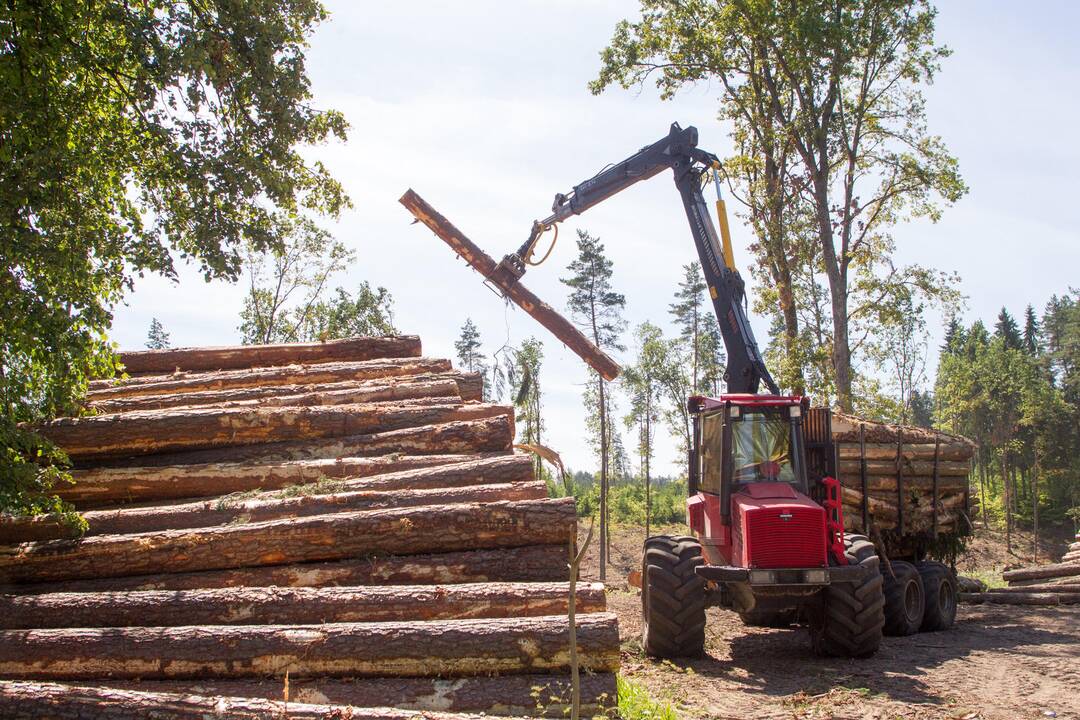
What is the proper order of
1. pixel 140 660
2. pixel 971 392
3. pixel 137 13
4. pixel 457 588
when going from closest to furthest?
1. pixel 140 660
2. pixel 457 588
3. pixel 137 13
4. pixel 971 392

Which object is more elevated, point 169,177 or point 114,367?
point 169,177

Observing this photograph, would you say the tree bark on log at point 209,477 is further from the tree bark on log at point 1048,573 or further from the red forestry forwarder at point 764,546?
the tree bark on log at point 1048,573

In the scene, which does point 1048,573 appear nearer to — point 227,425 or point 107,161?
point 227,425

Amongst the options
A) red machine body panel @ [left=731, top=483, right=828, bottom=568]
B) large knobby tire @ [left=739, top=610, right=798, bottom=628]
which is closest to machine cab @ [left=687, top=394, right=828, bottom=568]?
red machine body panel @ [left=731, top=483, right=828, bottom=568]

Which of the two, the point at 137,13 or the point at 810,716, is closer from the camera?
the point at 810,716

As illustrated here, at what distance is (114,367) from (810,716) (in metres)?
6.87

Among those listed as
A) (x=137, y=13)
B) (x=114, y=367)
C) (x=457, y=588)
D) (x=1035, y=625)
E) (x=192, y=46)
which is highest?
(x=137, y=13)

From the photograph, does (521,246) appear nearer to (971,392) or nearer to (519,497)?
(519,497)

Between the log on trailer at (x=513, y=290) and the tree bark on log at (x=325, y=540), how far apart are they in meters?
8.07

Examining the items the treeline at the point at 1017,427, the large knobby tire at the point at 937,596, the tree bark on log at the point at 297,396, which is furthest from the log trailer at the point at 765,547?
the treeline at the point at 1017,427

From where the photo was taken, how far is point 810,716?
716 cm

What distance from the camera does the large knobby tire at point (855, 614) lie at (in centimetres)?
939

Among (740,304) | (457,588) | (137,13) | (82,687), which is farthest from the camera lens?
(740,304)

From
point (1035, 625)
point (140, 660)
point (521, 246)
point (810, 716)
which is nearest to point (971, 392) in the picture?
point (1035, 625)
